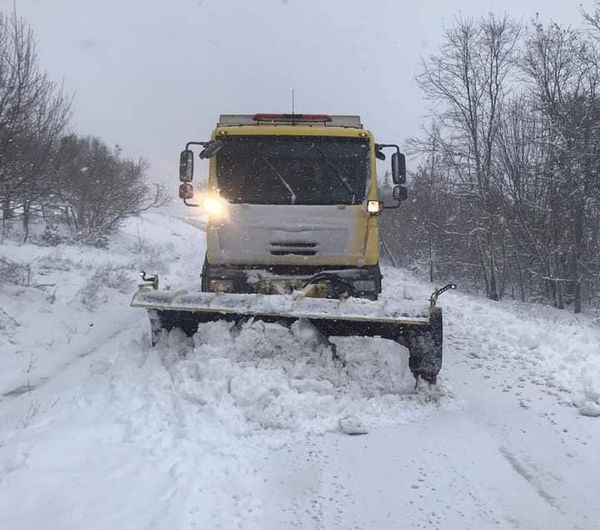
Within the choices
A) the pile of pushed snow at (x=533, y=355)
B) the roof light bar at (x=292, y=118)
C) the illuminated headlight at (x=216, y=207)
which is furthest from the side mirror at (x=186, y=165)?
the pile of pushed snow at (x=533, y=355)

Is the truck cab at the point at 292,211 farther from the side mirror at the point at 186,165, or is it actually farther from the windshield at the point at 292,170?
the side mirror at the point at 186,165

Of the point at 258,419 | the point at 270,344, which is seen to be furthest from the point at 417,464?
the point at 270,344

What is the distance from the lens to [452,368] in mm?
6469

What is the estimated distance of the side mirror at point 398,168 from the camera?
7371mm

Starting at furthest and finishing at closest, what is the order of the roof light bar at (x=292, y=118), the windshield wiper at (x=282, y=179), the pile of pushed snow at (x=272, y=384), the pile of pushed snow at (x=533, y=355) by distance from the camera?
the roof light bar at (x=292, y=118) < the windshield wiper at (x=282, y=179) < the pile of pushed snow at (x=533, y=355) < the pile of pushed snow at (x=272, y=384)

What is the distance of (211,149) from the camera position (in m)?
6.79

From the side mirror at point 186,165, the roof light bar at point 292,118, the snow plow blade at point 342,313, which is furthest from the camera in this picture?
the roof light bar at point 292,118

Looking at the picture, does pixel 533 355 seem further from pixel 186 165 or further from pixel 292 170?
pixel 186 165

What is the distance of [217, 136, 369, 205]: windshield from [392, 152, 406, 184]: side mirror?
0.61 m

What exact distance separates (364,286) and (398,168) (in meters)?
1.91

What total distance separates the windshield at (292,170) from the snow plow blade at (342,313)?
1.78 m

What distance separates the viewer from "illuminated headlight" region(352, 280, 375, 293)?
661 centimetres

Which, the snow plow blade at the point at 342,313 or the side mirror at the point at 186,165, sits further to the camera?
the side mirror at the point at 186,165

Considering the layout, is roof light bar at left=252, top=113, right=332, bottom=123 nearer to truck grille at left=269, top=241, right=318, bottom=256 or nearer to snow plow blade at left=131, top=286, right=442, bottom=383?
truck grille at left=269, top=241, right=318, bottom=256
